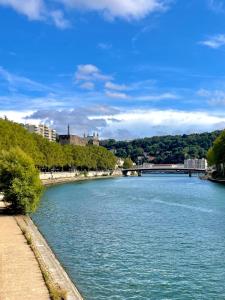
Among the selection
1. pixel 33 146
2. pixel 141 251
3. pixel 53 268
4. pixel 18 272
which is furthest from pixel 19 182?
pixel 33 146

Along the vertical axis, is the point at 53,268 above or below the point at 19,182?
below

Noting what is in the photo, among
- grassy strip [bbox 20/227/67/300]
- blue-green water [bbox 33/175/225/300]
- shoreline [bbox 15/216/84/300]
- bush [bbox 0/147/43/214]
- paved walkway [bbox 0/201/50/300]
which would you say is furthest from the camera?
bush [bbox 0/147/43/214]

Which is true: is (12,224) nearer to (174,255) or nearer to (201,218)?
(174,255)

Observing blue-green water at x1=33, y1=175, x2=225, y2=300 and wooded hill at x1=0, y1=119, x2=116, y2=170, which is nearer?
blue-green water at x1=33, y1=175, x2=225, y2=300

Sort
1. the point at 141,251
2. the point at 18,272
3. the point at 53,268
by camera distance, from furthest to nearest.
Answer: the point at 141,251 → the point at 53,268 → the point at 18,272

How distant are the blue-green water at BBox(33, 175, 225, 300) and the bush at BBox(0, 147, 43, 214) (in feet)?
8.87

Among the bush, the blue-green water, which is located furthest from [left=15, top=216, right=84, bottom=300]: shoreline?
the bush

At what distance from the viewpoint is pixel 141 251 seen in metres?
35.2

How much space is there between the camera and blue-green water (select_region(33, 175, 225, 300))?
26.2 m

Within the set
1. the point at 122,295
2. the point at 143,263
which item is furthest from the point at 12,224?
the point at 122,295

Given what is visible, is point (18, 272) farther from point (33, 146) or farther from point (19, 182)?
point (33, 146)

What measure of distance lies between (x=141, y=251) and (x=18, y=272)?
39.6 ft

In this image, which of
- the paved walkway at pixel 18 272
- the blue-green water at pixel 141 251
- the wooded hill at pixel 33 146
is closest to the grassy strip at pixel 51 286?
the paved walkway at pixel 18 272

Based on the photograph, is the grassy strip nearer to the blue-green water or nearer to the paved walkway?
the paved walkway
